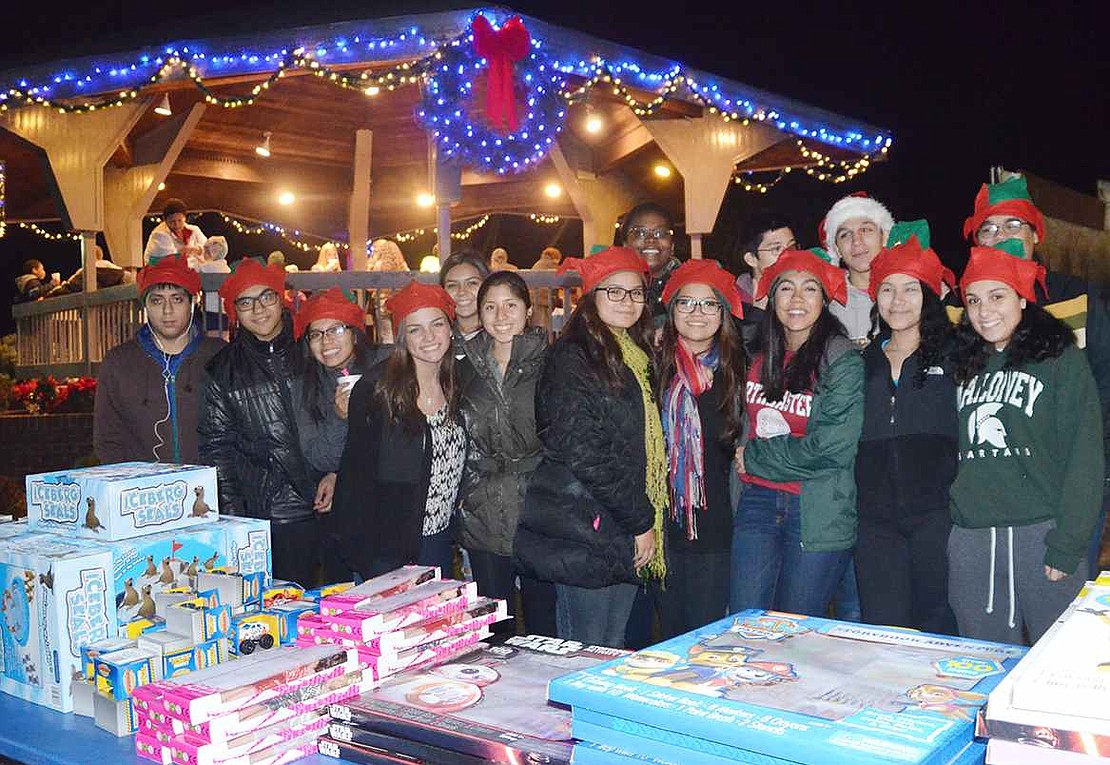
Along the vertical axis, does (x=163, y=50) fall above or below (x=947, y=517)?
above

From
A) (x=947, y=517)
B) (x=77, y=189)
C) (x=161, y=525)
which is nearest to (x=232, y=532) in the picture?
(x=161, y=525)

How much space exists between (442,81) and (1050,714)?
8671 millimetres

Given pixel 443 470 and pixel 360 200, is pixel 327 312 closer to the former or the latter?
pixel 443 470

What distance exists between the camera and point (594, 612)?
3248 mm

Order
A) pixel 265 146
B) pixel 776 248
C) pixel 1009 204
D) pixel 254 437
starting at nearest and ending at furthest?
pixel 1009 204, pixel 254 437, pixel 776 248, pixel 265 146

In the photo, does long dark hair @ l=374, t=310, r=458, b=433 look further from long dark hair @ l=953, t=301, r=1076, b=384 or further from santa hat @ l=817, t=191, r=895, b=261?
santa hat @ l=817, t=191, r=895, b=261

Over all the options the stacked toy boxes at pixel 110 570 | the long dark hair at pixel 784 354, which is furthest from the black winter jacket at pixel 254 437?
the long dark hair at pixel 784 354

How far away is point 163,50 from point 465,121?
3.00 m

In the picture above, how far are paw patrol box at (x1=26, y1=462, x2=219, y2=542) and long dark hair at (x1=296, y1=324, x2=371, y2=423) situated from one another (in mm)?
1415

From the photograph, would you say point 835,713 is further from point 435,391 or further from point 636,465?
point 435,391

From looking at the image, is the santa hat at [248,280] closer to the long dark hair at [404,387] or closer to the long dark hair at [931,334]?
the long dark hair at [404,387]

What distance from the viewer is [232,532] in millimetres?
2348

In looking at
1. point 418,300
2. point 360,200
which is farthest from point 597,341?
point 360,200

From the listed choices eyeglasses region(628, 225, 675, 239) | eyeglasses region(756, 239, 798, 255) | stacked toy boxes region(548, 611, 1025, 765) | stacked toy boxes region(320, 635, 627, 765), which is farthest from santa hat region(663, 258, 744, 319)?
stacked toy boxes region(548, 611, 1025, 765)
